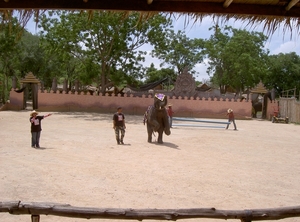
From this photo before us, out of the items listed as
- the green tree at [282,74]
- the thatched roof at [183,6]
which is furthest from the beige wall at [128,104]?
the thatched roof at [183,6]

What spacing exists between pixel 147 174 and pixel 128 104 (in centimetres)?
1893

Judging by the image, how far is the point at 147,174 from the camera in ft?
25.5

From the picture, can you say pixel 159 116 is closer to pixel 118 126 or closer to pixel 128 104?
pixel 118 126

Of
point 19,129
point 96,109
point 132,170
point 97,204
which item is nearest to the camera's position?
point 97,204

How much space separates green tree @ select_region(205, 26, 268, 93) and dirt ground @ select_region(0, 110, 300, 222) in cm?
2420

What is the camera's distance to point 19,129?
50.6 ft

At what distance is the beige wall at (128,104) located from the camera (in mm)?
26141

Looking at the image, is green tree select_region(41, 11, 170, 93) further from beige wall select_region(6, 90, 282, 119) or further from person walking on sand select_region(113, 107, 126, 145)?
person walking on sand select_region(113, 107, 126, 145)

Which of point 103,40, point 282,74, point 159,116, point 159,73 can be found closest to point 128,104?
point 103,40

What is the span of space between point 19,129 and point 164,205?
1139 cm

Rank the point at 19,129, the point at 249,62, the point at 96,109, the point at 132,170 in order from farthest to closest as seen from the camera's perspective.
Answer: the point at 249,62 < the point at 96,109 < the point at 19,129 < the point at 132,170

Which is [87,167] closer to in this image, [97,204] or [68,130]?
[97,204]

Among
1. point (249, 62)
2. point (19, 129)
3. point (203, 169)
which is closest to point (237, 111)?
point (249, 62)

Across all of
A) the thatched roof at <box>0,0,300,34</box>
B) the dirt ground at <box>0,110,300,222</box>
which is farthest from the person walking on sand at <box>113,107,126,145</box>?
the thatched roof at <box>0,0,300,34</box>
